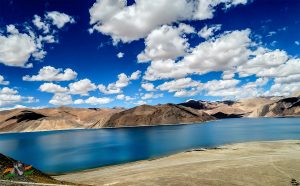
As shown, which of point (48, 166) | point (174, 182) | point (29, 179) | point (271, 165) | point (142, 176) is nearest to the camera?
point (29, 179)

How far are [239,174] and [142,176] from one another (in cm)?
1545

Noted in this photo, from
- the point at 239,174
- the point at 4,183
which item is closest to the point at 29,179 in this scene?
the point at 4,183

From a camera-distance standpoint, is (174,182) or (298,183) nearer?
(298,183)

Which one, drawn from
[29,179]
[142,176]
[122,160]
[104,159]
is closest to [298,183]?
[142,176]

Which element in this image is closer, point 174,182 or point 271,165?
point 174,182

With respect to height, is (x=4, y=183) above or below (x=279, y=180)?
above

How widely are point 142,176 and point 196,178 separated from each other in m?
9.15

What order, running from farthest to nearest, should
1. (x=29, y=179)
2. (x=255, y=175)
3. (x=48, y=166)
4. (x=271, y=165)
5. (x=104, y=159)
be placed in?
1. (x=104, y=159)
2. (x=48, y=166)
3. (x=271, y=165)
4. (x=255, y=175)
5. (x=29, y=179)

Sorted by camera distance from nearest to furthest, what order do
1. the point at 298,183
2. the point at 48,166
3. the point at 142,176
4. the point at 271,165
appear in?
the point at 298,183 → the point at 142,176 → the point at 271,165 → the point at 48,166

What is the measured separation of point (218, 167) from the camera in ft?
179

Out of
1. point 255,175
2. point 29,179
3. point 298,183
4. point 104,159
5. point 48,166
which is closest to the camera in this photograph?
point 29,179

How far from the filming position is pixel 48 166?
86812 mm

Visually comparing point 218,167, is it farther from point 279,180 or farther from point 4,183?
point 4,183

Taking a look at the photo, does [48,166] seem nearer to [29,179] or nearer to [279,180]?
[29,179]
